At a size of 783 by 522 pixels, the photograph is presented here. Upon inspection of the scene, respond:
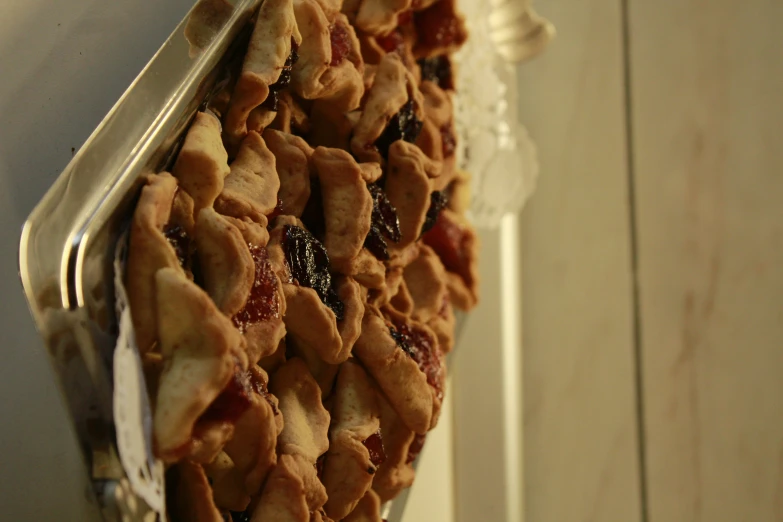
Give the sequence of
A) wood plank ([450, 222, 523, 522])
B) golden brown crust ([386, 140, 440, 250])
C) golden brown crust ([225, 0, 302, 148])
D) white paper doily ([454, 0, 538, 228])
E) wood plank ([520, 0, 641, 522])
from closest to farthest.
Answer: golden brown crust ([225, 0, 302, 148])
golden brown crust ([386, 140, 440, 250])
white paper doily ([454, 0, 538, 228])
wood plank ([450, 222, 523, 522])
wood plank ([520, 0, 641, 522])

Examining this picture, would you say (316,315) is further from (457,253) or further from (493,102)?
(493,102)

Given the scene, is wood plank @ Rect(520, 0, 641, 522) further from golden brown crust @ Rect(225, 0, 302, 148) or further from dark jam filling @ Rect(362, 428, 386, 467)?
golden brown crust @ Rect(225, 0, 302, 148)

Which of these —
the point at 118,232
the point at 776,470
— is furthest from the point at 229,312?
the point at 776,470

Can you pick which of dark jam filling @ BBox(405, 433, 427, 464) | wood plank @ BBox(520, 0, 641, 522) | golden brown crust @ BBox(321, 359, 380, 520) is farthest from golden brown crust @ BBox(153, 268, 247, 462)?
wood plank @ BBox(520, 0, 641, 522)

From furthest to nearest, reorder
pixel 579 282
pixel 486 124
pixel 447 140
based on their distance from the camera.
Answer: pixel 579 282 < pixel 486 124 < pixel 447 140

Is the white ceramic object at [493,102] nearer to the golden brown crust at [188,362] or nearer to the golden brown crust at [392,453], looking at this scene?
the golden brown crust at [392,453]

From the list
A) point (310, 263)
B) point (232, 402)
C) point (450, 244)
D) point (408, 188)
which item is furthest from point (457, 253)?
point (232, 402)

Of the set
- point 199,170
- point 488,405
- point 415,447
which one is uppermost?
point 199,170

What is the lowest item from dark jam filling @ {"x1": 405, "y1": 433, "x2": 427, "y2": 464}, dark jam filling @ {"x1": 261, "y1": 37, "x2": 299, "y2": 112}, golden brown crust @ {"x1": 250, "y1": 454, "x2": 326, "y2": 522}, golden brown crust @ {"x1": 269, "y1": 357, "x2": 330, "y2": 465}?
dark jam filling @ {"x1": 405, "y1": 433, "x2": 427, "y2": 464}
